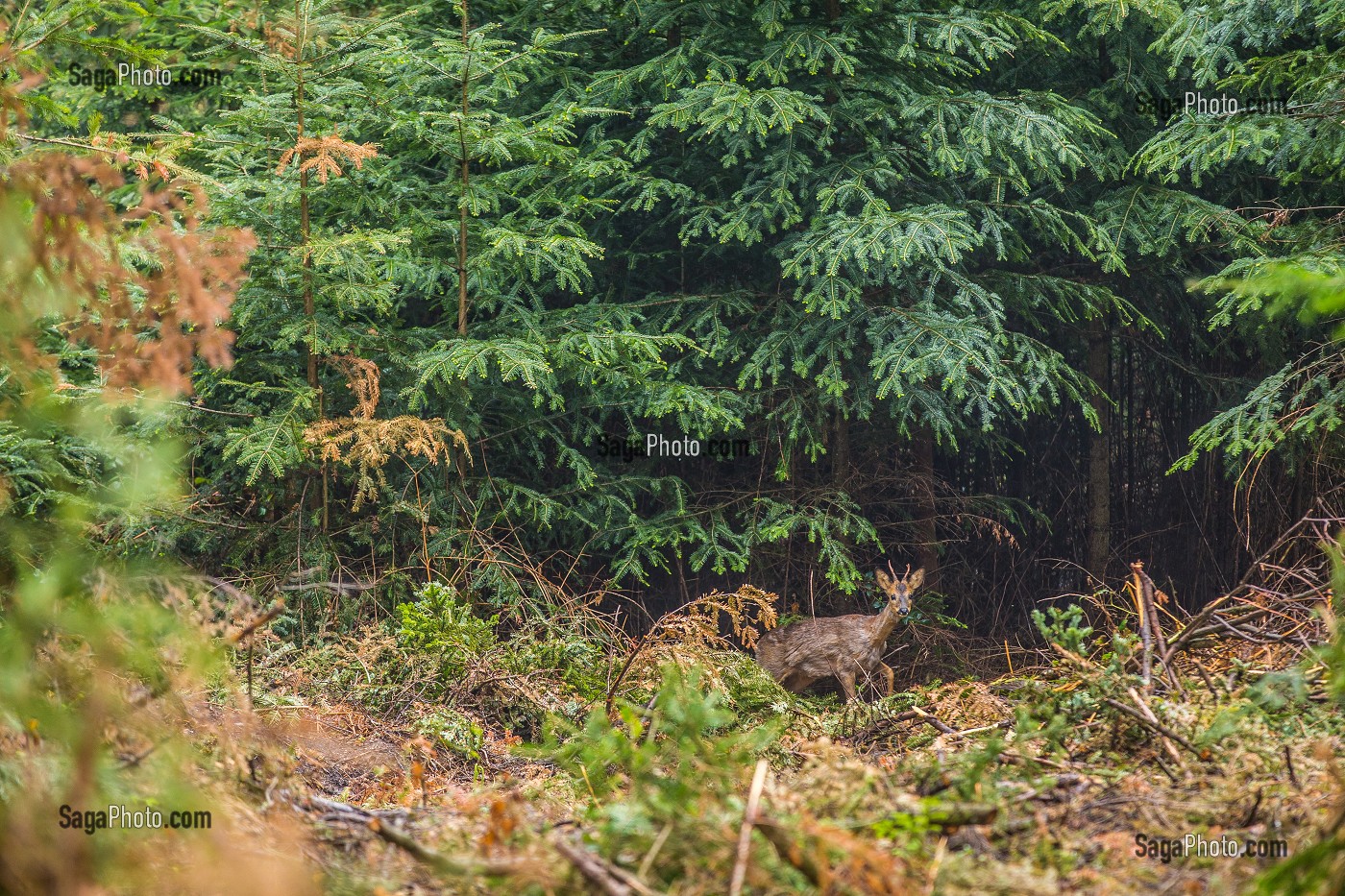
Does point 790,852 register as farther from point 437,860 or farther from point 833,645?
point 833,645

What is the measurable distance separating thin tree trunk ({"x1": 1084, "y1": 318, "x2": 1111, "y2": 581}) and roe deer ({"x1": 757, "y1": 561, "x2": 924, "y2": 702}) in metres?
2.88

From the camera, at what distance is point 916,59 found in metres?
7.75

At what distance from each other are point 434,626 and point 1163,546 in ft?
22.7

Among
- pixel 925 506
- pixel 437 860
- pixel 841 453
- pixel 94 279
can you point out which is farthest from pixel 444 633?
pixel 925 506

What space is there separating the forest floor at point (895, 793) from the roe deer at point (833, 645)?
2319 mm

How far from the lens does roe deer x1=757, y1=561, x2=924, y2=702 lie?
7.42 m

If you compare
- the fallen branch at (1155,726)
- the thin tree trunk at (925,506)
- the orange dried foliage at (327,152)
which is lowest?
the thin tree trunk at (925,506)

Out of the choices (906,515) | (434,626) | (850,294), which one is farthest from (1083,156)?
(434,626)

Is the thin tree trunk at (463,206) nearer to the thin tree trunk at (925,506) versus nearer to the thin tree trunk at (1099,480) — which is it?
the thin tree trunk at (925,506)

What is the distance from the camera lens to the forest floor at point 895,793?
2.38 m

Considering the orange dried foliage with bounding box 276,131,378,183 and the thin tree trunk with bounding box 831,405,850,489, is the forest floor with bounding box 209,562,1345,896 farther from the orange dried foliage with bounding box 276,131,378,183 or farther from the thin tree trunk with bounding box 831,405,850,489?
the thin tree trunk with bounding box 831,405,850,489

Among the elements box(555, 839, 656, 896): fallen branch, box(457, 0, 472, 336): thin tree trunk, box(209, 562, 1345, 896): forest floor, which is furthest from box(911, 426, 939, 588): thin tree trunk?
box(555, 839, 656, 896): fallen branch

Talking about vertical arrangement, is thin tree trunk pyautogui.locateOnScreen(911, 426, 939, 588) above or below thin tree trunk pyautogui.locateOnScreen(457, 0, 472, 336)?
below

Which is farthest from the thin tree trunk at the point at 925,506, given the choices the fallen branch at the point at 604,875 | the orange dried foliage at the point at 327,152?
the fallen branch at the point at 604,875
